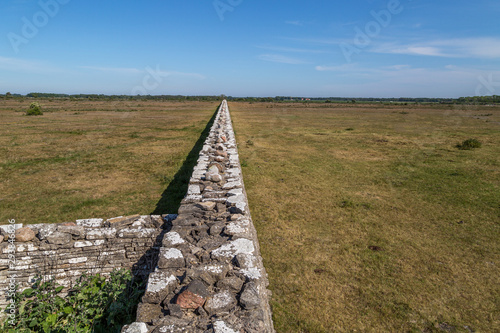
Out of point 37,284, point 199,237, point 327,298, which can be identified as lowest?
point 327,298

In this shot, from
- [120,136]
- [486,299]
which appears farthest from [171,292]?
[120,136]

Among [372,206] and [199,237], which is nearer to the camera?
[199,237]

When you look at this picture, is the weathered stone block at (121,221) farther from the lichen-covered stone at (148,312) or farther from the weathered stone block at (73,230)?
the lichen-covered stone at (148,312)

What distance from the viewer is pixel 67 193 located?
7.09m

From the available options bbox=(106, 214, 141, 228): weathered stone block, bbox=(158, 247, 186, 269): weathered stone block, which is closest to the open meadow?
bbox=(158, 247, 186, 269): weathered stone block

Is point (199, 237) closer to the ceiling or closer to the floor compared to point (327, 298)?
closer to the ceiling

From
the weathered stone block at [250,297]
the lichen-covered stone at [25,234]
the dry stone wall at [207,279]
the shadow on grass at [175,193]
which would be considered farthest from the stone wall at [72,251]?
the shadow on grass at [175,193]

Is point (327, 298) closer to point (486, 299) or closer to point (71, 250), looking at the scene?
point (486, 299)

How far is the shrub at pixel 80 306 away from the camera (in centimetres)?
285

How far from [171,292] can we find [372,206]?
5.24 m

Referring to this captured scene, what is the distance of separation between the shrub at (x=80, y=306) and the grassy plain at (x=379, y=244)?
5.59 feet

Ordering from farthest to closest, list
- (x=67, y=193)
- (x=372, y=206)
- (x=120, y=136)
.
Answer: (x=120, y=136), (x=67, y=193), (x=372, y=206)

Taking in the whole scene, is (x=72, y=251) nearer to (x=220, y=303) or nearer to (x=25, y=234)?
(x=25, y=234)

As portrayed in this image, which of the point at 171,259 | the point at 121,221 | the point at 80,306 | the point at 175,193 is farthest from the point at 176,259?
the point at 175,193
